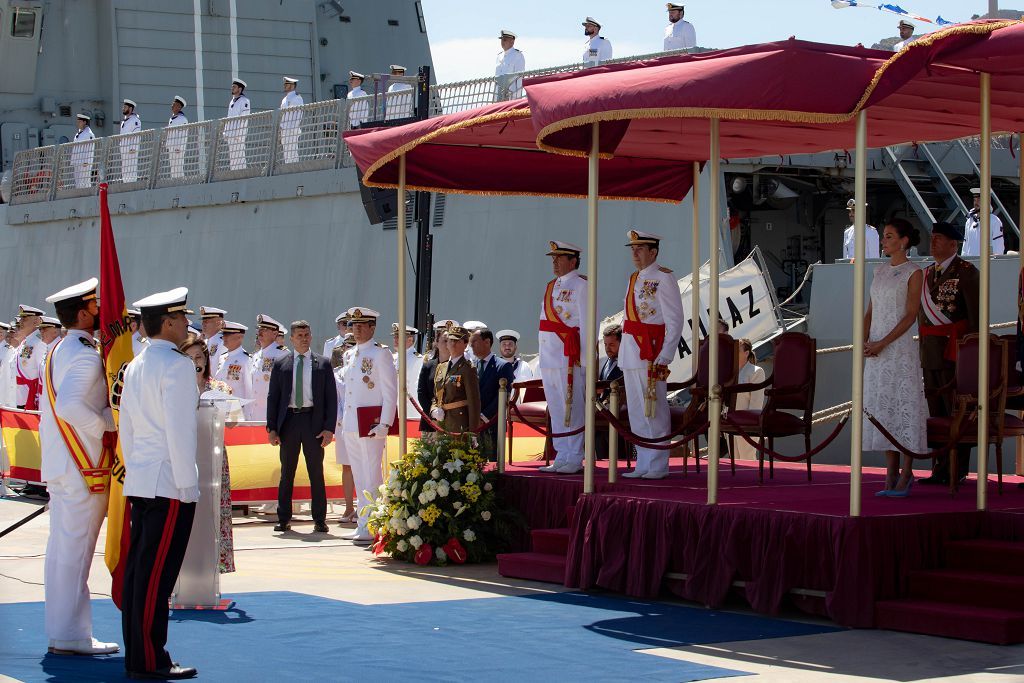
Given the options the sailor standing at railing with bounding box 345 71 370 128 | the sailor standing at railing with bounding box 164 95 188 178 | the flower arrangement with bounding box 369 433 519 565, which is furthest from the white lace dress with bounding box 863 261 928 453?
the sailor standing at railing with bounding box 164 95 188 178

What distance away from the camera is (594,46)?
65.2ft

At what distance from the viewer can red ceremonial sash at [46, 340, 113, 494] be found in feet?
23.8

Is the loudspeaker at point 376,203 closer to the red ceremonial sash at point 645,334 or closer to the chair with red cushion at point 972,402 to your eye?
the red ceremonial sash at point 645,334

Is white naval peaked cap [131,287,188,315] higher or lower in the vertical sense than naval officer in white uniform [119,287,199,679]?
higher

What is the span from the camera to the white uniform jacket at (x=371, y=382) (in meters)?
12.4

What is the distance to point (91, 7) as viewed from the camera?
32.2 meters

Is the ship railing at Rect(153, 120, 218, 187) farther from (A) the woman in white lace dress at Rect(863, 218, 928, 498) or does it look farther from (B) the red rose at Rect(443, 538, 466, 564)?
(A) the woman in white lace dress at Rect(863, 218, 928, 498)

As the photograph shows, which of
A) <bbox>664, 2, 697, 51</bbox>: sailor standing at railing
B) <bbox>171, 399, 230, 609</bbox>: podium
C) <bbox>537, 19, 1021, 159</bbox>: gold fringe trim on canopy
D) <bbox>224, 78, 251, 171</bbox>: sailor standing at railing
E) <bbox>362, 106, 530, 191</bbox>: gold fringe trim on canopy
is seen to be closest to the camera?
<bbox>537, 19, 1021, 159</bbox>: gold fringe trim on canopy

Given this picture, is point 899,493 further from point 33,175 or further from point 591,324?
point 33,175

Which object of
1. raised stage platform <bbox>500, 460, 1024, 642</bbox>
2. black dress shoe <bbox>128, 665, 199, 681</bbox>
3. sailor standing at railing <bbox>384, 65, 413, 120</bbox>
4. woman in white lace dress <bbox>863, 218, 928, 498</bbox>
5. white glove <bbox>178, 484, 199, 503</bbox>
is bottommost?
black dress shoe <bbox>128, 665, 199, 681</bbox>

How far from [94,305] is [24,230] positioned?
85.5 ft

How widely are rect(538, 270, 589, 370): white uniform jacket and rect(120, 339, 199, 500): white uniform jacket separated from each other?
4390 millimetres

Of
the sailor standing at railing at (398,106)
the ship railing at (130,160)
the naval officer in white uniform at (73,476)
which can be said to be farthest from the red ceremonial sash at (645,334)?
the ship railing at (130,160)

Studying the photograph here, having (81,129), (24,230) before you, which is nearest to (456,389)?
(81,129)
